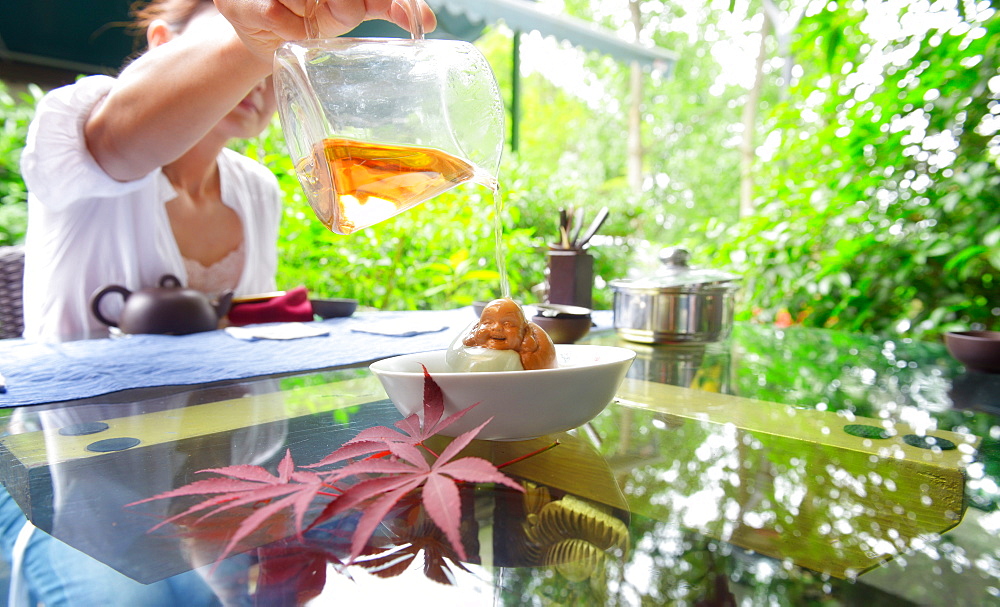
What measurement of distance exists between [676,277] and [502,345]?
26.6 inches

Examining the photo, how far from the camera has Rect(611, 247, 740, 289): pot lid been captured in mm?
1057

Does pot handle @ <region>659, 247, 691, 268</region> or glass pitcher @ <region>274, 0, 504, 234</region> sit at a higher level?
glass pitcher @ <region>274, 0, 504, 234</region>

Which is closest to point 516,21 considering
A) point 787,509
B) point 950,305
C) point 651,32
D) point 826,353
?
point 950,305

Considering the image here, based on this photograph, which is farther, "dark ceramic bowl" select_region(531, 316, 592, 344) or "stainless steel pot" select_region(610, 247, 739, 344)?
"stainless steel pot" select_region(610, 247, 739, 344)

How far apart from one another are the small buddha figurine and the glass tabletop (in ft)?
0.21

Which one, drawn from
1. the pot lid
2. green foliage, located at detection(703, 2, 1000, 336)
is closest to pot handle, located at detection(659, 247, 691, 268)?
the pot lid

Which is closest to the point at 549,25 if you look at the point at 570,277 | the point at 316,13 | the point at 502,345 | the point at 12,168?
the point at 570,277

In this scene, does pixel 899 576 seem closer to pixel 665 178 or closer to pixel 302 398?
pixel 302 398

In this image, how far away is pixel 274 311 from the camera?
133cm

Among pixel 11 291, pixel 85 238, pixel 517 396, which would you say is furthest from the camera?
pixel 11 291

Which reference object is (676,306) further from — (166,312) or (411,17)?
(166,312)

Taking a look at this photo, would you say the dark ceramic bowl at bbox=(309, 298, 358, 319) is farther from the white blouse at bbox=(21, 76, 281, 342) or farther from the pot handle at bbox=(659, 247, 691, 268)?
the pot handle at bbox=(659, 247, 691, 268)

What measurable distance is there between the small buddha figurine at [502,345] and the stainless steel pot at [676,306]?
599 millimetres

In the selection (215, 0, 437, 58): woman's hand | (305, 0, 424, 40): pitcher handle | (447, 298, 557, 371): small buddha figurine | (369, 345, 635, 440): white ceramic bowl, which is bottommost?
(369, 345, 635, 440): white ceramic bowl
